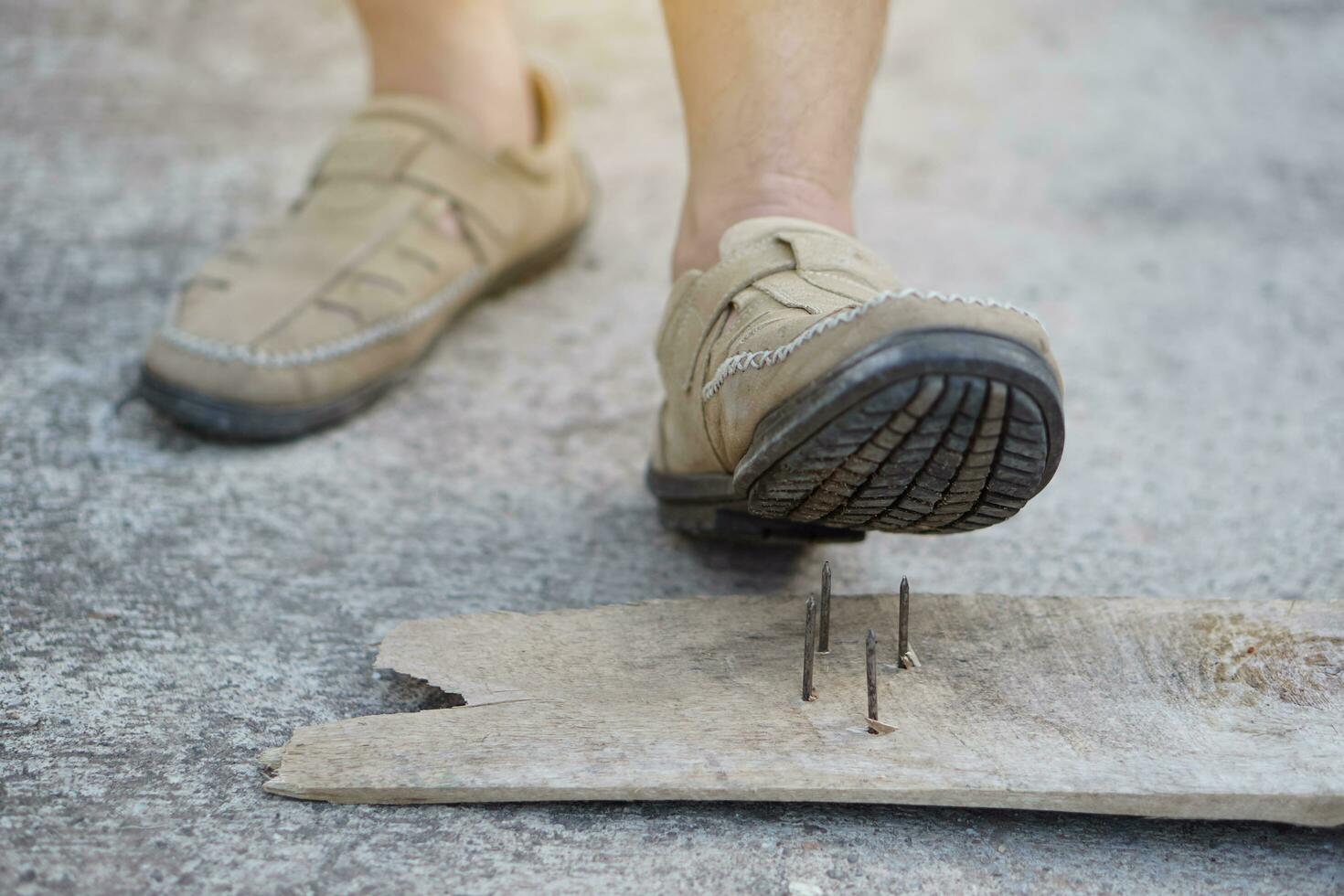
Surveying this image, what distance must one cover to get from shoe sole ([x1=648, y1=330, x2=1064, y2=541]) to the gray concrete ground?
25 cm

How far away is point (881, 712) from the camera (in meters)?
0.95

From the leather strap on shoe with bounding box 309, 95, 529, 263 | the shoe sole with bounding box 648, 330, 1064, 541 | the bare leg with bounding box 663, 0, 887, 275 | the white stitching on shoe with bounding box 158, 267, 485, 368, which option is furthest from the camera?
the leather strap on shoe with bounding box 309, 95, 529, 263

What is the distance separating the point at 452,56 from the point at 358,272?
38 cm

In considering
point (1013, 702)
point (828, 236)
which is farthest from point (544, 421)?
point (1013, 702)

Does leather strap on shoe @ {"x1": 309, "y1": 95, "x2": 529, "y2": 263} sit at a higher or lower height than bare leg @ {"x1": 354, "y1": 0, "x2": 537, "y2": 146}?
lower

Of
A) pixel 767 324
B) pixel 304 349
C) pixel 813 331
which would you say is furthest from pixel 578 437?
pixel 813 331

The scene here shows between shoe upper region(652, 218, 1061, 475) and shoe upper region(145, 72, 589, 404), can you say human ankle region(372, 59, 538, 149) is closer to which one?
shoe upper region(145, 72, 589, 404)

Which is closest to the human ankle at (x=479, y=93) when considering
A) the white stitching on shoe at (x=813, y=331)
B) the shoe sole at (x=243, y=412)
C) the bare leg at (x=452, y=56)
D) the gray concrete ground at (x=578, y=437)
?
the bare leg at (x=452, y=56)

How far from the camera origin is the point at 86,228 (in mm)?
1805

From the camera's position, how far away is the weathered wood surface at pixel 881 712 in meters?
0.88

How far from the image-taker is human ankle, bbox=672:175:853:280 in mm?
1150

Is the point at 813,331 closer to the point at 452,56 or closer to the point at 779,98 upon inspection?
the point at 779,98

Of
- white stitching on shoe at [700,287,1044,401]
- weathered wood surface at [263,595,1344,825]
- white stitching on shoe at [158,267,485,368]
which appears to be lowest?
weathered wood surface at [263,595,1344,825]

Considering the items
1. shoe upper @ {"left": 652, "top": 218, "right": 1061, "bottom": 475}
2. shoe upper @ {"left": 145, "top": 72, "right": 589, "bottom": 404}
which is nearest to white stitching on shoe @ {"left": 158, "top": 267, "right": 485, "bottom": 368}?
shoe upper @ {"left": 145, "top": 72, "right": 589, "bottom": 404}
